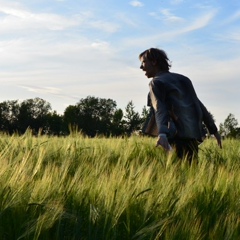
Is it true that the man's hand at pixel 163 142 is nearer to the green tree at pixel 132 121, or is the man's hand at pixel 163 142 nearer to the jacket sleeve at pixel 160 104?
the jacket sleeve at pixel 160 104

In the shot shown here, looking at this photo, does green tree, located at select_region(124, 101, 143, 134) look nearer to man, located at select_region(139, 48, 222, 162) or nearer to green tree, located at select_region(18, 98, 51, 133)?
green tree, located at select_region(18, 98, 51, 133)

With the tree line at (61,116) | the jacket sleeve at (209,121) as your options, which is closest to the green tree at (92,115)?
the tree line at (61,116)

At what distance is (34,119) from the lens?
6612 centimetres

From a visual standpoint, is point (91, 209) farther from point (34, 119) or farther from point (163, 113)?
point (34, 119)

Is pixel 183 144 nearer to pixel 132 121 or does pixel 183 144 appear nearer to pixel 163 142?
pixel 163 142

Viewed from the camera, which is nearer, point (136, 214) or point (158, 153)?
point (136, 214)

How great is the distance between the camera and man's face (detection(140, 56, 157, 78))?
16.0ft

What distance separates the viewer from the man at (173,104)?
4645mm

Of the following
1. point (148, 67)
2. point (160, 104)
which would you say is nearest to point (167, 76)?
point (148, 67)

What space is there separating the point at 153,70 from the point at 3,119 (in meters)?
61.4

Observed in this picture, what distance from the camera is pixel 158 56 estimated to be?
Result: 191 inches

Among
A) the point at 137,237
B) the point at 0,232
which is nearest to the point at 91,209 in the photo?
the point at 137,237

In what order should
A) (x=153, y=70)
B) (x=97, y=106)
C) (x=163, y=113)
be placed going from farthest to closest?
(x=97, y=106) → (x=153, y=70) → (x=163, y=113)

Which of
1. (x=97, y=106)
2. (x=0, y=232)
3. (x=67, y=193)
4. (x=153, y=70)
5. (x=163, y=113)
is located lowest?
(x=0, y=232)
